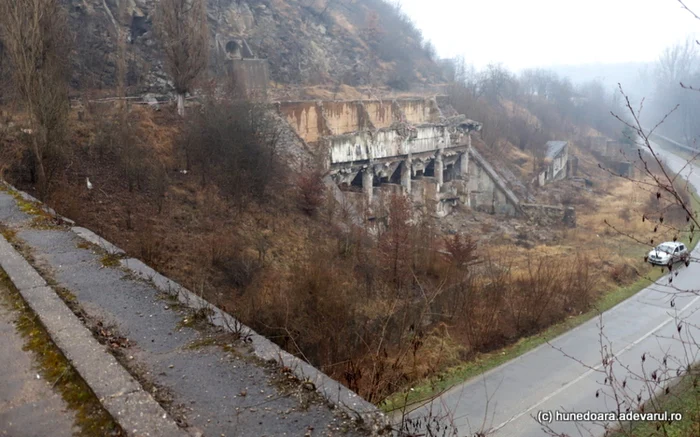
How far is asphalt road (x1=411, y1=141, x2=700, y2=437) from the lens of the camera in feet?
29.3

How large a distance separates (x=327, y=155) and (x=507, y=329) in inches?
460

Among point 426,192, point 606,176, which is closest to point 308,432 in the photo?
point 426,192

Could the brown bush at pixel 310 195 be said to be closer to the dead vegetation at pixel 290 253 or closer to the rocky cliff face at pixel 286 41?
the dead vegetation at pixel 290 253

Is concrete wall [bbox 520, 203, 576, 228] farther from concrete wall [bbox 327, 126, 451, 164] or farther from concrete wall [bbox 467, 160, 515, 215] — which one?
concrete wall [bbox 327, 126, 451, 164]

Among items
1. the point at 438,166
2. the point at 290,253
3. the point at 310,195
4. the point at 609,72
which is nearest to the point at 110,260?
the point at 290,253

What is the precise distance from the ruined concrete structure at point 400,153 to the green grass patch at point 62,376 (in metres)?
17.2

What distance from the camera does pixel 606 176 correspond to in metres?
44.6

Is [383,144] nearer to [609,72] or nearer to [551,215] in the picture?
[551,215]

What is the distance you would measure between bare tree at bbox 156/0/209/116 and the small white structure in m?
24.2

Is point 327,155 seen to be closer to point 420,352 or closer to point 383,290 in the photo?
point 383,290

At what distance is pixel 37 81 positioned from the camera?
1151 centimetres

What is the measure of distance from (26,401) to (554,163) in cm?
3902

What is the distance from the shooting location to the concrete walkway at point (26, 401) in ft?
11.5

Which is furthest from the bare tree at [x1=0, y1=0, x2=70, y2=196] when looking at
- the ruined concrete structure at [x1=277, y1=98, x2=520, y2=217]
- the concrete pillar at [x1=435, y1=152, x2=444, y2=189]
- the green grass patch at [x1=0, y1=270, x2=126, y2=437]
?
the concrete pillar at [x1=435, y1=152, x2=444, y2=189]
